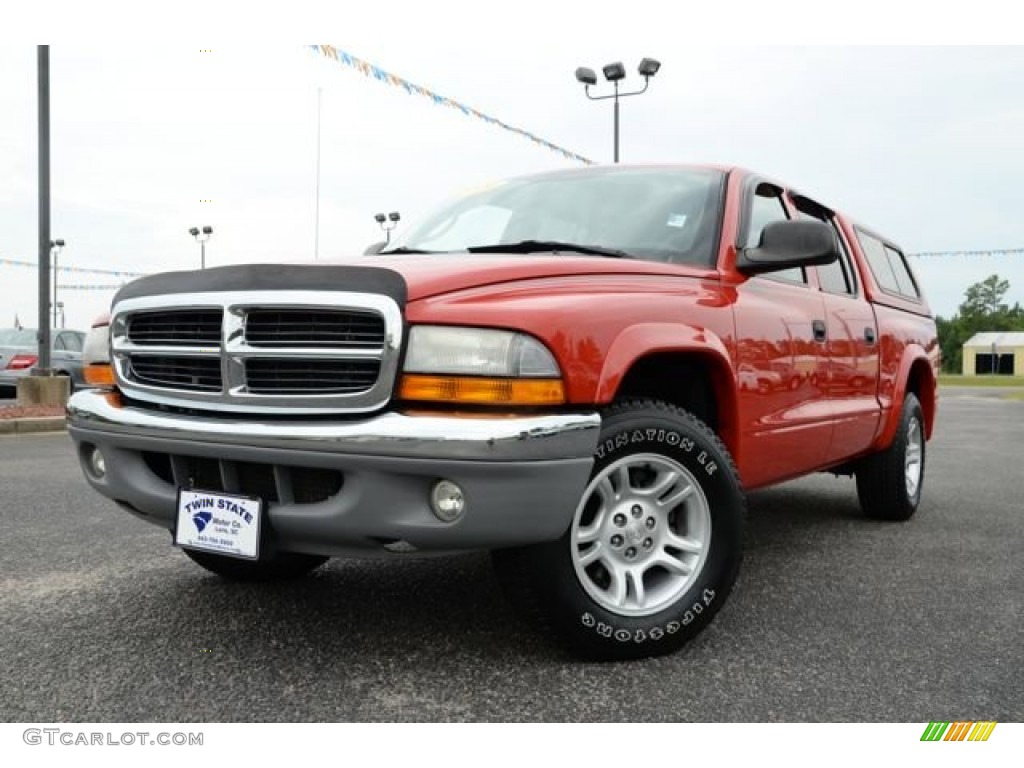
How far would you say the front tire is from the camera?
2.56 meters

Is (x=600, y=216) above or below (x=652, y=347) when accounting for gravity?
above

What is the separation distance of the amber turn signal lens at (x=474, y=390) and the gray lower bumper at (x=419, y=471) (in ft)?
0.17

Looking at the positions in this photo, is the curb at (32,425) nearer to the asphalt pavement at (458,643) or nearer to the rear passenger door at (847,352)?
the asphalt pavement at (458,643)

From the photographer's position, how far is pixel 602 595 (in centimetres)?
265

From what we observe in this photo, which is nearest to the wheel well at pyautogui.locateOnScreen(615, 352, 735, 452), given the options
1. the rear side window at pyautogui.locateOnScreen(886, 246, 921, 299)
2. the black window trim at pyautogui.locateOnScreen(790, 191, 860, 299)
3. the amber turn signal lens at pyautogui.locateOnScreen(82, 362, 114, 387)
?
the black window trim at pyautogui.locateOnScreen(790, 191, 860, 299)

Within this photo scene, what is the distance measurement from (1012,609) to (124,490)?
306cm

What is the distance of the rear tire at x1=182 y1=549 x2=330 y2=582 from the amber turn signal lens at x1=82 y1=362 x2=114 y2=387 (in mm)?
709

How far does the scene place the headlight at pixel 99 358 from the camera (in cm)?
308

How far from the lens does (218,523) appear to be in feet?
8.50

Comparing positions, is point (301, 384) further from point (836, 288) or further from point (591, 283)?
point (836, 288)

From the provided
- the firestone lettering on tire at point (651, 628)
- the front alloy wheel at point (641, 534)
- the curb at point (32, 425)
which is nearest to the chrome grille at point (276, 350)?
the front alloy wheel at point (641, 534)

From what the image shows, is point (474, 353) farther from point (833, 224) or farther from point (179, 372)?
point (833, 224)

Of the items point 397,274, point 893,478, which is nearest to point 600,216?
point 397,274

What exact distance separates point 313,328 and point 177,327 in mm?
560
